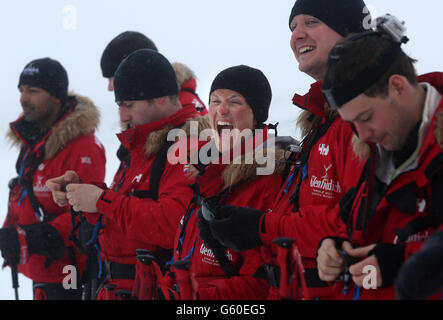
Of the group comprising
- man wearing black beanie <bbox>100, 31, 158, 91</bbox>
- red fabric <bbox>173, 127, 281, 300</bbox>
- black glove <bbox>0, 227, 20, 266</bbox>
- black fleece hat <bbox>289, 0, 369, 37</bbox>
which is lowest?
black glove <bbox>0, 227, 20, 266</bbox>

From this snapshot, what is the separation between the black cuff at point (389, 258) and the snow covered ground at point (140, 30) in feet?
15.9

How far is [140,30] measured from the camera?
11.0 m

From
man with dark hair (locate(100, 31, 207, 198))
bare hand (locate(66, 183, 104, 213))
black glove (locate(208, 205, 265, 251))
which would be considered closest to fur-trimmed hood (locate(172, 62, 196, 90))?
man with dark hair (locate(100, 31, 207, 198))

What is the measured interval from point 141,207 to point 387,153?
1.62 m

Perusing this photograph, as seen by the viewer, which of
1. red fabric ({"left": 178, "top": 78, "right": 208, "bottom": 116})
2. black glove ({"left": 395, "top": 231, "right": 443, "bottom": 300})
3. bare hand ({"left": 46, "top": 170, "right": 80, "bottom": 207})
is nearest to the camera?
black glove ({"left": 395, "top": 231, "right": 443, "bottom": 300})

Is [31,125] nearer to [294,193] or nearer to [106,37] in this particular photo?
A: [294,193]

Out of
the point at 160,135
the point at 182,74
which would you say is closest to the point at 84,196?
the point at 160,135

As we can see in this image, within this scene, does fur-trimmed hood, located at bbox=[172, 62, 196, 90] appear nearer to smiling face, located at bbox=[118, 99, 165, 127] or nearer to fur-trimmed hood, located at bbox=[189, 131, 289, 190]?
smiling face, located at bbox=[118, 99, 165, 127]

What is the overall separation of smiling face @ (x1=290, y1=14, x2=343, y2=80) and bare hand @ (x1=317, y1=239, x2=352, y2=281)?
106cm

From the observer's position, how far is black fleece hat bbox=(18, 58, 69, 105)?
15.9ft

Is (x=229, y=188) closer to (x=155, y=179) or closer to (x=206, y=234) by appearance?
(x=206, y=234)

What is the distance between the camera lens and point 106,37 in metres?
11.5

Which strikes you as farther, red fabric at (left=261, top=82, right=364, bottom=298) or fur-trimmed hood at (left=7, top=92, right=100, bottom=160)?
fur-trimmed hood at (left=7, top=92, right=100, bottom=160)

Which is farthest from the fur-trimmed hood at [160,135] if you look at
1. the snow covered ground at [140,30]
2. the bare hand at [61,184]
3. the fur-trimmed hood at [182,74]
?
the snow covered ground at [140,30]
